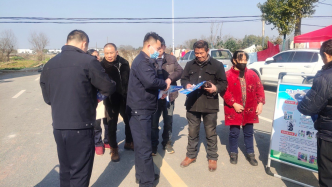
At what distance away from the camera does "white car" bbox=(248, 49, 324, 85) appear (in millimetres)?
9312

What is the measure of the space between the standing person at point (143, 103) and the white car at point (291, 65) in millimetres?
7465

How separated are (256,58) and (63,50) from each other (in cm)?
1877

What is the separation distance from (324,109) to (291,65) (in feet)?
28.2

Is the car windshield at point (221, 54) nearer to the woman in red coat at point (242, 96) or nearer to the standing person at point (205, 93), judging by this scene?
the woman in red coat at point (242, 96)

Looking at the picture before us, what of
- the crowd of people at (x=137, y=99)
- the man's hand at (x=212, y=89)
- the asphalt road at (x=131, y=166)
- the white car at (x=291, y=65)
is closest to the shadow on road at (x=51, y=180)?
the asphalt road at (x=131, y=166)

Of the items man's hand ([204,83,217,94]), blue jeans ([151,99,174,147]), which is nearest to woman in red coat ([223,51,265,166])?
man's hand ([204,83,217,94])

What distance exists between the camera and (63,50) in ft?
8.23

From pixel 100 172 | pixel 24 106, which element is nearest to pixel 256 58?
pixel 24 106

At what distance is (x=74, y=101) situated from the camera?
2414mm

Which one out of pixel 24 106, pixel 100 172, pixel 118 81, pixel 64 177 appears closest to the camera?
pixel 64 177

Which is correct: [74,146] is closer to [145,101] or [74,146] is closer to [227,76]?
[145,101]

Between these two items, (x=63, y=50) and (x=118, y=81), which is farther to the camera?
(x=118, y=81)

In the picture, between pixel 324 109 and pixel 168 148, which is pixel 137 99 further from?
pixel 324 109

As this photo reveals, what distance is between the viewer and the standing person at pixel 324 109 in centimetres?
225
